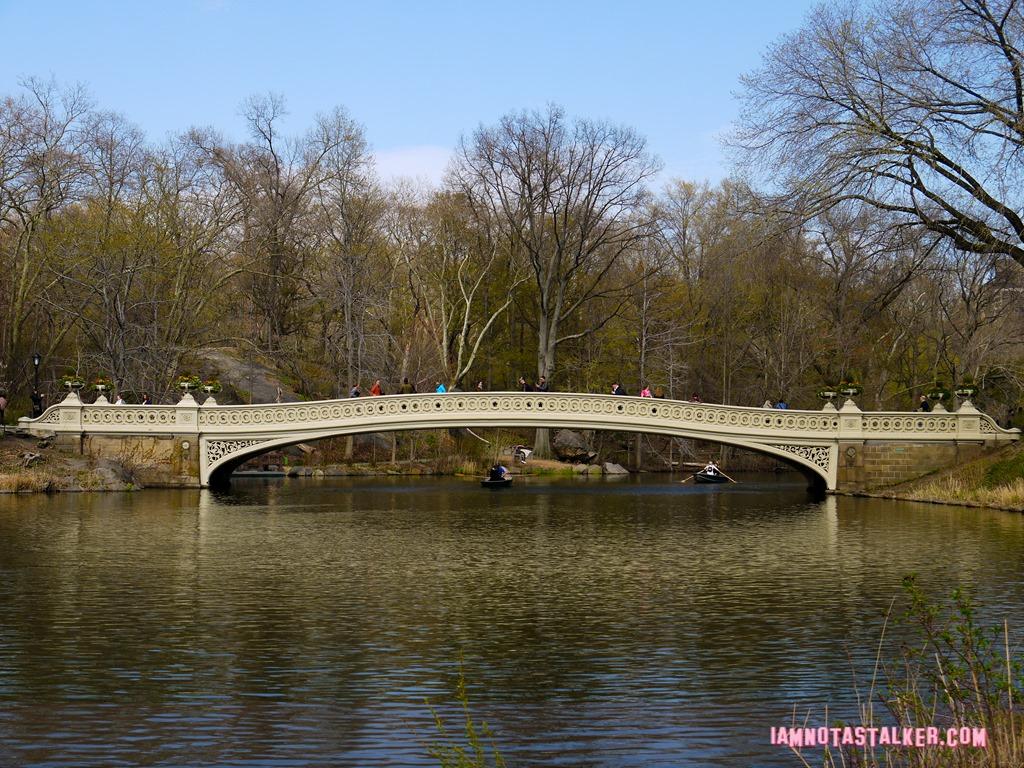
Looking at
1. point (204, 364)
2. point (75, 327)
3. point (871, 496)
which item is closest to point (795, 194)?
point (871, 496)

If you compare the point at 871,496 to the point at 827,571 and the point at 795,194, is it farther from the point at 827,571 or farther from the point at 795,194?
the point at 827,571

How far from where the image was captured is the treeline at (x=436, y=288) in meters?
42.9

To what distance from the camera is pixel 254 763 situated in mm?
8250

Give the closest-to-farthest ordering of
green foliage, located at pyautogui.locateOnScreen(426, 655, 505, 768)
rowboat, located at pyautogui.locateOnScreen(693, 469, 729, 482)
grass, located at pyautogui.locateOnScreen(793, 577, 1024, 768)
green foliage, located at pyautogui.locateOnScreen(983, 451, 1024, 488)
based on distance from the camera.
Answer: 1. grass, located at pyautogui.locateOnScreen(793, 577, 1024, 768)
2. green foliage, located at pyautogui.locateOnScreen(426, 655, 505, 768)
3. green foliage, located at pyautogui.locateOnScreen(983, 451, 1024, 488)
4. rowboat, located at pyautogui.locateOnScreen(693, 469, 729, 482)

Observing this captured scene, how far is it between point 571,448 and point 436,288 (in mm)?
9122

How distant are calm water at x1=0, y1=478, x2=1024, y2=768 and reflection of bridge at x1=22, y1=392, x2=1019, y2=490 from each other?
8.36m

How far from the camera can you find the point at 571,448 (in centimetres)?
5169

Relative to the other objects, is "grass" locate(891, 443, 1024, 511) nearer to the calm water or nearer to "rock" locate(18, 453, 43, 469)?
the calm water

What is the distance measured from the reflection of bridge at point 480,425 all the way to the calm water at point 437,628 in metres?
8.36

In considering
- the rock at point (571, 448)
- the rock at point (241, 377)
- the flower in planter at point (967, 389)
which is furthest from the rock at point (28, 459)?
the flower in planter at point (967, 389)

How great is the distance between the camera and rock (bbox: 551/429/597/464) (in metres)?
51.4

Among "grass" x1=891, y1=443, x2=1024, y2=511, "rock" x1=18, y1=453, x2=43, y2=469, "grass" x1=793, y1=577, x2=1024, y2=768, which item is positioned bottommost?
"grass" x1=793, y1=577, x2=1024, y2=768

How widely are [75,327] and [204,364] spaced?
18.4 ft

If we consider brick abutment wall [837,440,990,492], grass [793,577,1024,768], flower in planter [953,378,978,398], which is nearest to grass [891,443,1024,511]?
brick abutment wall [837,440,990,492]
